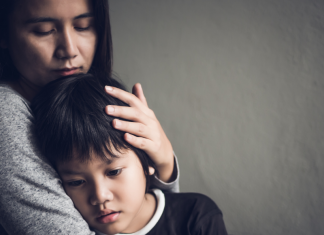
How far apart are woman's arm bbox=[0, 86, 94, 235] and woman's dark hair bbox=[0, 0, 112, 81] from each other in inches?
11.7

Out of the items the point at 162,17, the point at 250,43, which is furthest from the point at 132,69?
the point at 250,43

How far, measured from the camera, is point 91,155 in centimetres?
69

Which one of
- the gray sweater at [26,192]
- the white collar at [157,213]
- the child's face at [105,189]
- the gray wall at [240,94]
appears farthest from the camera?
the gray wall at [240,94]

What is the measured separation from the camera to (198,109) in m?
1.39

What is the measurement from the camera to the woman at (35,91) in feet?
1.91

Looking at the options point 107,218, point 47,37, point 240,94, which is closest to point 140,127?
point 107,218

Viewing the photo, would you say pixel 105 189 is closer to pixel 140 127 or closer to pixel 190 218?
pixel 140 127

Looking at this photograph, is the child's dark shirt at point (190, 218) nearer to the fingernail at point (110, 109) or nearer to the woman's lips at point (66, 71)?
the fingernail at point (110, 109)

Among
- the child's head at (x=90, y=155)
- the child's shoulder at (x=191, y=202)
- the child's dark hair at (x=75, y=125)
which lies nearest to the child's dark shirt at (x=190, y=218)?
the child's shoulder at (x=191, y=202)

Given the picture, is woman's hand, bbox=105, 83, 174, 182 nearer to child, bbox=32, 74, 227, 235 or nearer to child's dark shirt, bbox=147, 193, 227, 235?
child, bbox=32, 74, 227, 235

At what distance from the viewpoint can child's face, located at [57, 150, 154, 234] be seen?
69cm

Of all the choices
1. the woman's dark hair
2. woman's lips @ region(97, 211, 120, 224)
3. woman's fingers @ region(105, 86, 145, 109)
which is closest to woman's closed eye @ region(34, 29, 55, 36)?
the woman's dark hair

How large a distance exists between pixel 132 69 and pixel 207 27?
490mm

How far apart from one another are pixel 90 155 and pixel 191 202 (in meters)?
0.40
